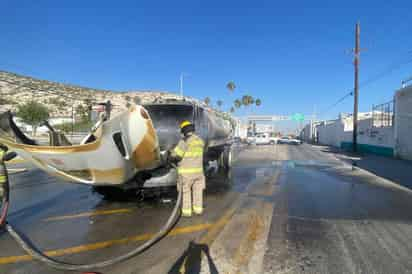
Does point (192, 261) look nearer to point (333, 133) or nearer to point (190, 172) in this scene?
point (190, 172)

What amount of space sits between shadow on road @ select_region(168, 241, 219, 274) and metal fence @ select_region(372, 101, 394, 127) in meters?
19.0

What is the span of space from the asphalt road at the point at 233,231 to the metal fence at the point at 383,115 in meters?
13.7

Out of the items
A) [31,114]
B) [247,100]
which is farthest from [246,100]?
[31,114]

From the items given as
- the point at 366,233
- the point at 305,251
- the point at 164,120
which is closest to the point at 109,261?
the point at 305,251

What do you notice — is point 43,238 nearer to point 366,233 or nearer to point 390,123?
point 366,233

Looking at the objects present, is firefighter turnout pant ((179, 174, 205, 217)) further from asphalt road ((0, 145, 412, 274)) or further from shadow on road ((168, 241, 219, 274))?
shadow on road ((168, 241, 219, 274))

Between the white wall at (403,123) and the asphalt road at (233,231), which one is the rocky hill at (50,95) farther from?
the white wall at (403,123)

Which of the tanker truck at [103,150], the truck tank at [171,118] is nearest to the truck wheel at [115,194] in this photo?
the tanker truck at [103,150]

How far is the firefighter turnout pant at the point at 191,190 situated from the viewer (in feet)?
14.9

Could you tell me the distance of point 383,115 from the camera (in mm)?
18844

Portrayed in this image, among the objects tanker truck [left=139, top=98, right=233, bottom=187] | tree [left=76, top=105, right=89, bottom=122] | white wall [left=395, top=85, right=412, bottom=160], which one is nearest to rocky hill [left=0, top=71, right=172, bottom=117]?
tree [left=76, top=105, right=89, bottom=122]

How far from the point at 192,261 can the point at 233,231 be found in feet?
3.52

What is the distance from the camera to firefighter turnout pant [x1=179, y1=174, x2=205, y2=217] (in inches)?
178

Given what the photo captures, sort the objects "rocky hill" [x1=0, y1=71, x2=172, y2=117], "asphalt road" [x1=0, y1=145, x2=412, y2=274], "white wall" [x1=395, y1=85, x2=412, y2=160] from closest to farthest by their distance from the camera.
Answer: "asphalt road" [x1=0, y1=145, x2=412, y2=274] → "rocky hill" [x1=0, y1=71, x2=172, y2=117] → "white wall" [x1=395, y1=85, x2=412, y2=160]
